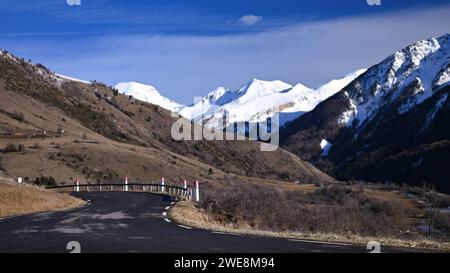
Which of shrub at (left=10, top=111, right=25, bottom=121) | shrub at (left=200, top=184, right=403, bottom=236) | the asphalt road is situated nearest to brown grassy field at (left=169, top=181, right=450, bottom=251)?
shrub at (left=200, top=184, right=403, bottom=236)

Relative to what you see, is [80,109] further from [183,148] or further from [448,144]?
[448,144]

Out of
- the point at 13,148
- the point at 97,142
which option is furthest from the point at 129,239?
the point at 97,142

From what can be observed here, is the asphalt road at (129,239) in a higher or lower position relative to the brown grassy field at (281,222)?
higher

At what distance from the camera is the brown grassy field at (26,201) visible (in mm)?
25564

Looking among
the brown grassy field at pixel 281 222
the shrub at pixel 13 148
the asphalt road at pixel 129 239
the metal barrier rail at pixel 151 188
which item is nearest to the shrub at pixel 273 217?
the brown grassy field at pixel 281 222

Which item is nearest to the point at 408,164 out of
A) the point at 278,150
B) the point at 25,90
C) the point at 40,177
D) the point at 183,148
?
the point at 278,150

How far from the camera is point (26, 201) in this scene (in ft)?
89.5

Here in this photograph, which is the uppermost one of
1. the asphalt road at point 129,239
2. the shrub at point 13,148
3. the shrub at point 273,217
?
the shrub at point 13,148

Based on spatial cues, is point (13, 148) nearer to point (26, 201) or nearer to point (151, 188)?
point (151, 188)

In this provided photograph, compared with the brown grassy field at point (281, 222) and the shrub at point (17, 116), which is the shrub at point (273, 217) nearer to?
the brown grassy field at point (281, 222)

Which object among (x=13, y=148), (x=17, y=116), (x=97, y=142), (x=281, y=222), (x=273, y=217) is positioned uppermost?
(x=17, y=116)

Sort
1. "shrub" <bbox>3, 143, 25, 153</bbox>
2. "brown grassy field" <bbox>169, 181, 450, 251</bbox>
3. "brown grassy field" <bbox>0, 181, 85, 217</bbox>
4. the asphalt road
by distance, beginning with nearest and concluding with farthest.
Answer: the asphalt road < "brown grassy field" <bbox>169, 181, 450, 251</bbox> < "brown grassy field" <bbox>0, 181, 85, 217</bbox> < "shrub" <bbox>3, 143, 25, 153</bbox>

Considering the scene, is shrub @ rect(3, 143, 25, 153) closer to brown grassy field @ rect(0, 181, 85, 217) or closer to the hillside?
the hillside

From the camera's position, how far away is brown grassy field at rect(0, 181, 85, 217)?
83.9 feet
